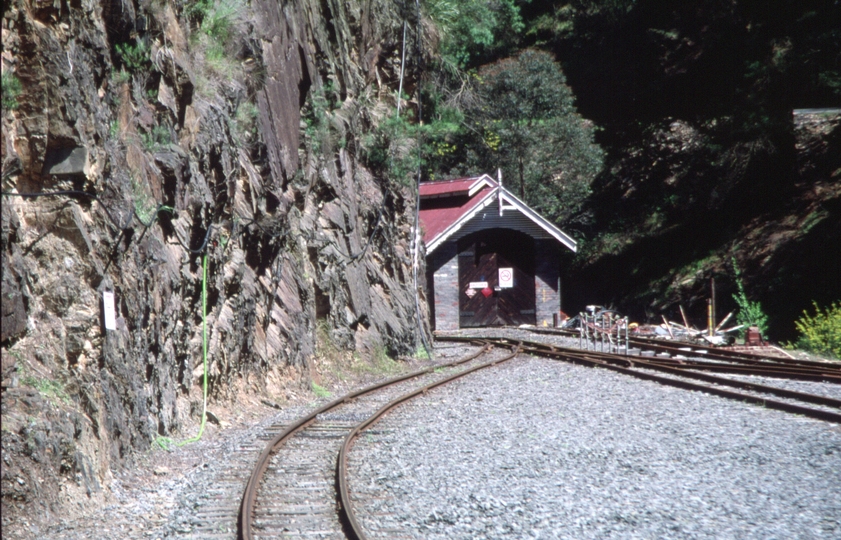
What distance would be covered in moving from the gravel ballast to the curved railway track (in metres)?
0.23

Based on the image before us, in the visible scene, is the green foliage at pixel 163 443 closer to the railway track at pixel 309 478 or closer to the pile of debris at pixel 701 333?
the railway track at pixel 309 478

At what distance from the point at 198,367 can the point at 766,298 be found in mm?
20579

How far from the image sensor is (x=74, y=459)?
6.79 m

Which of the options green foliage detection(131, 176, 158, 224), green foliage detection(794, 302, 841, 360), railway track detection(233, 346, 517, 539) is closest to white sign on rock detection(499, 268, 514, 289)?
green foliage detection(794, 302, 841, 360)

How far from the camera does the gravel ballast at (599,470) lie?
617 centimetres

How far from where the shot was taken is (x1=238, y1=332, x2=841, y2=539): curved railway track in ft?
20.9

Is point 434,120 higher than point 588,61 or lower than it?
lower

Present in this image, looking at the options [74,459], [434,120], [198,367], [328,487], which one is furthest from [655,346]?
[74,459]

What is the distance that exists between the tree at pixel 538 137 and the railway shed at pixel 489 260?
509cm

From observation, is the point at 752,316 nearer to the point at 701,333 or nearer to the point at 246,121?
the point at 701,333

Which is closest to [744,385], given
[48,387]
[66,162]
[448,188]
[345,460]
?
[345,460]

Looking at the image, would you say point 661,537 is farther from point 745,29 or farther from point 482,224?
point 745,29

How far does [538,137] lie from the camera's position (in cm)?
3841

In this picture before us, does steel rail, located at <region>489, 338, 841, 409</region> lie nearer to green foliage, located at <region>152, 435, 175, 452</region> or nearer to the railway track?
the railway track
